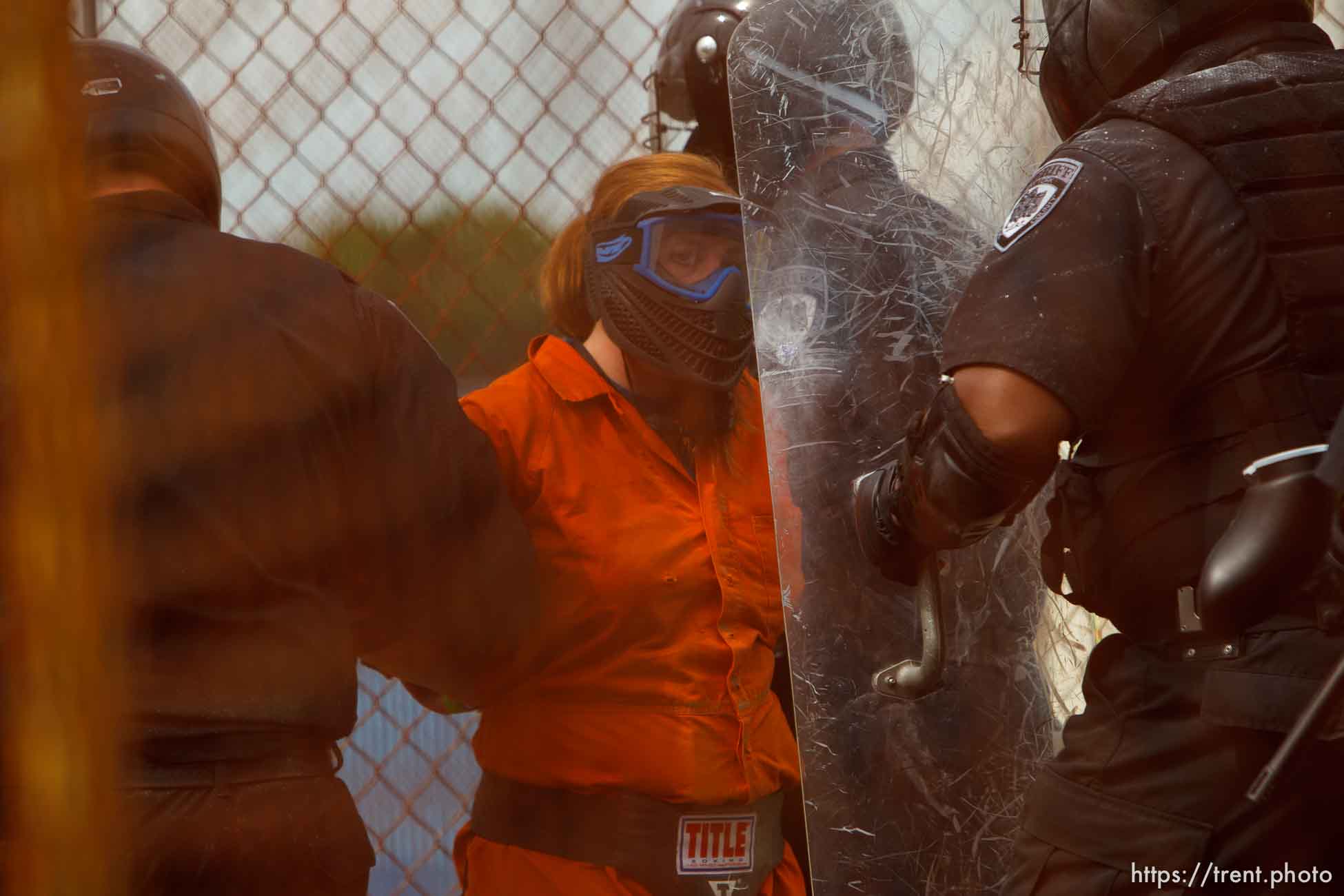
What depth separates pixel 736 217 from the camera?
1968 mm

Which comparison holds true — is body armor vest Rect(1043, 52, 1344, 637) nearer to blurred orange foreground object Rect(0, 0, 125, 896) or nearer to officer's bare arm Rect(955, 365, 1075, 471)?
officer's bare arm Rect(955, 365, 1075, 471)

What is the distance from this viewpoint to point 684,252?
1.98 meters

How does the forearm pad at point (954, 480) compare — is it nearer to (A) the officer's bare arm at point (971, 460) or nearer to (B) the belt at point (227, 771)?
(A) the officer's bare arm at point (971, 460)

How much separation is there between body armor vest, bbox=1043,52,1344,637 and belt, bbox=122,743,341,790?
825 mm

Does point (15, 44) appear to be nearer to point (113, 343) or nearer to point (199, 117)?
point (113, 343)

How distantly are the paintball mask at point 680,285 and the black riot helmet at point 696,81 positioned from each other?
915 mm

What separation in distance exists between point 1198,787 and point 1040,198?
0.58 meters

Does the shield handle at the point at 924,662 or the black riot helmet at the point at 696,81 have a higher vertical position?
the black riot helmet at the point at 696,81

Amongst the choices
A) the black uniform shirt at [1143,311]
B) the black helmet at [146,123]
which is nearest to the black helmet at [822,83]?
the black uniform shirt at [1143,311]

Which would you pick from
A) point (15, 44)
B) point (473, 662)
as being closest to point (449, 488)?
point (473, 662)

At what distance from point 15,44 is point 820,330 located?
1372 millimetres

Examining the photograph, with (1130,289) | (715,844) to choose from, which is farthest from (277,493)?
(1130,289)

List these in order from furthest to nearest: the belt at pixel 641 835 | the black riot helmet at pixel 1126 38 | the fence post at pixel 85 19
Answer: the fence post at pixel 85 19 < the belt at pixel 641 835 < the black riot helmet at pixel 1126 38

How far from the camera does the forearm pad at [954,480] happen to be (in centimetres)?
133
